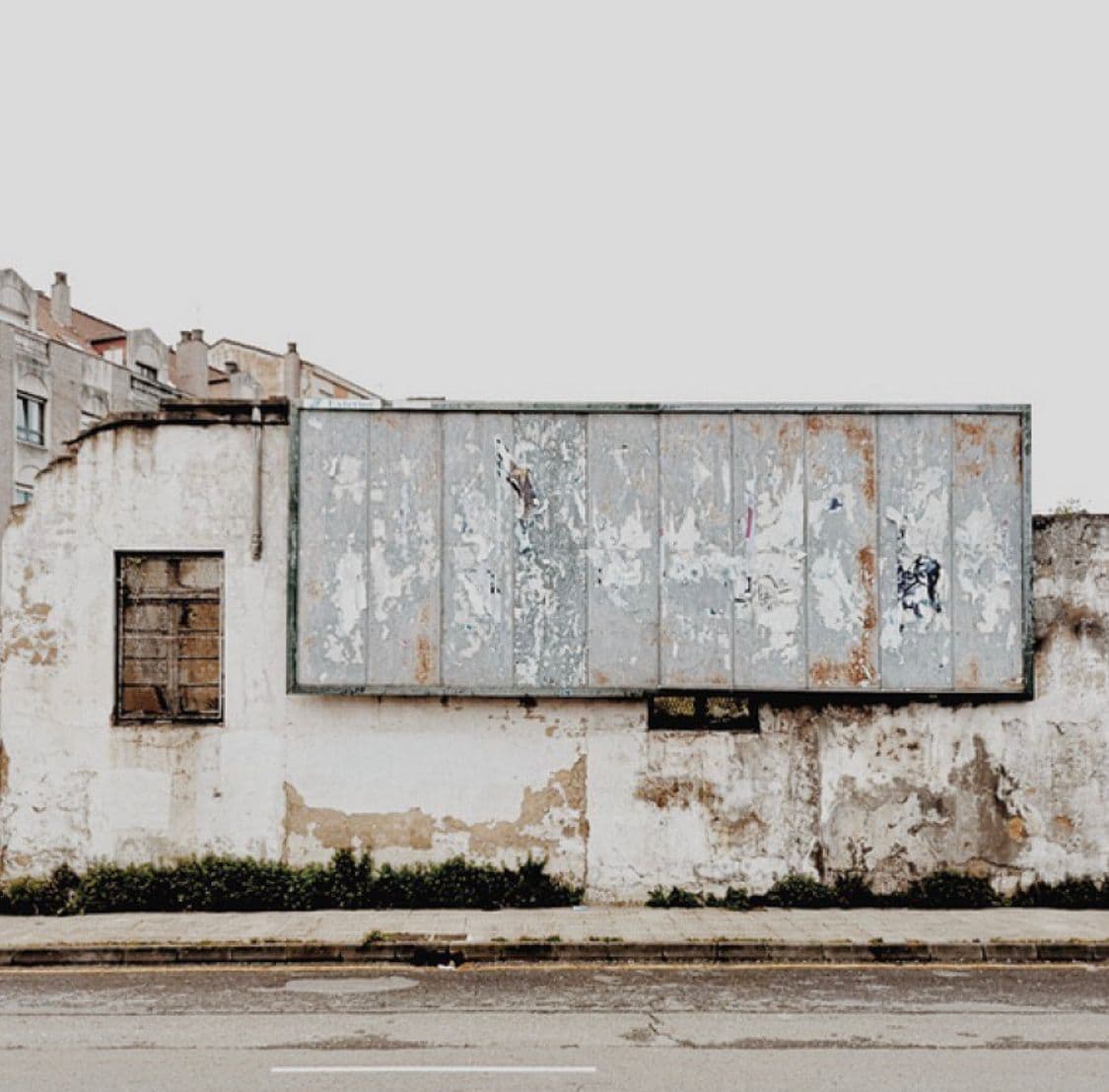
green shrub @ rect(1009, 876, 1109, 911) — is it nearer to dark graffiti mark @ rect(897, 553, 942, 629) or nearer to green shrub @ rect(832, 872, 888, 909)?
green shrub @ rect(832, 872, 888, 909)

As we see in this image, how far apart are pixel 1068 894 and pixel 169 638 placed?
9.38 m

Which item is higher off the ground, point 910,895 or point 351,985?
point 910,895

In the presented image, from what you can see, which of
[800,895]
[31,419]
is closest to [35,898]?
[800,895]

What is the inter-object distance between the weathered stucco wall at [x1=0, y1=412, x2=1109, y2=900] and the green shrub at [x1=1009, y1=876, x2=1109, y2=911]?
145mm

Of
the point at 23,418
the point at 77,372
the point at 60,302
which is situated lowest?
the point at 23,418

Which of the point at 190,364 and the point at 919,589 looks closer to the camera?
the point at 919,589

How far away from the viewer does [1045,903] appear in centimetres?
1230

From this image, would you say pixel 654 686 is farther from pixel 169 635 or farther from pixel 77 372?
pixel 77 372

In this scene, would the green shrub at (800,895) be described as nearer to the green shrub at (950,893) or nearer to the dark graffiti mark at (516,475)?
the green shrub at (950,893)

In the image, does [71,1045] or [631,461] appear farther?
[631,461]

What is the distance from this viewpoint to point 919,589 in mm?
12320

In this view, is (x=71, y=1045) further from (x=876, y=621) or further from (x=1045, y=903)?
(x=1045, y=903)

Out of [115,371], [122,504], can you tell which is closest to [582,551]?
[122,504]

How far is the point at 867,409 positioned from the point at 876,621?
83.7 inches
